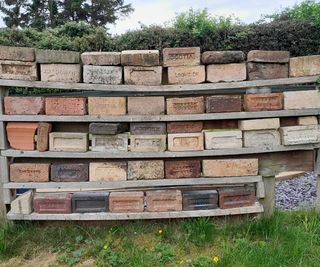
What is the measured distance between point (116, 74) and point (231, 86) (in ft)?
3.13

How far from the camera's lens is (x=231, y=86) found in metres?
2.96

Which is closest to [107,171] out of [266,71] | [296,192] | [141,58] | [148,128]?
[148,128]

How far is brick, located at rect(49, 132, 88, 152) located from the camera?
298cm

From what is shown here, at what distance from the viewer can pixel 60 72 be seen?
2920 mm

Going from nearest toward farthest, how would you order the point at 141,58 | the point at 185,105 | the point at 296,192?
the point at 141,58 < the point at 185,105 < the point at 296,192

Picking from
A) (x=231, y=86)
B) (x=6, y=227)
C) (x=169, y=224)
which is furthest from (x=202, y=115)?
(x=6, y=227)

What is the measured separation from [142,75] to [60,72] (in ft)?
2.20

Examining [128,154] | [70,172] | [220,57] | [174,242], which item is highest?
[220,57]

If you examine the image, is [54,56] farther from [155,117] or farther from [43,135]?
[155,117]

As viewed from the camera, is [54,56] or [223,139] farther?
[223,139]

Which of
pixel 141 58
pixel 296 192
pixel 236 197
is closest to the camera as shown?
pixel 141 58

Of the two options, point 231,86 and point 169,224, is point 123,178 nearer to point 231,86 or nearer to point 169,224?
point 169,224

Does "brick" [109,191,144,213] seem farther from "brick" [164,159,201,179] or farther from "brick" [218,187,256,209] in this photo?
"brick" [218,187,256,209]

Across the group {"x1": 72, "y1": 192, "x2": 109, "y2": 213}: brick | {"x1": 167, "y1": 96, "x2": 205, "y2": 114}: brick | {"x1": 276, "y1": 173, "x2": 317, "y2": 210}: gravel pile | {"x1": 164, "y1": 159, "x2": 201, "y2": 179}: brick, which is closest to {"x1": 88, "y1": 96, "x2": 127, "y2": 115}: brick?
{"x1": 167, "y1": 96, "x2": 205, "y2": 114}: brick
